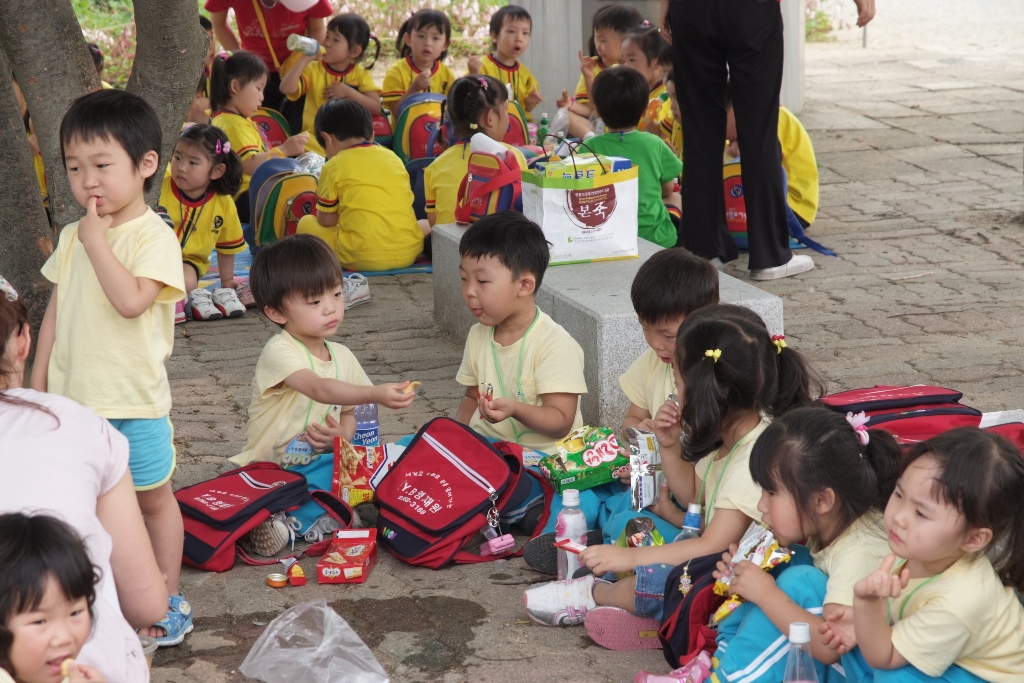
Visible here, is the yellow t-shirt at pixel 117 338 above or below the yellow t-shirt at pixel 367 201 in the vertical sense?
above

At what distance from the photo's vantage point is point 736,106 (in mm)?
6023

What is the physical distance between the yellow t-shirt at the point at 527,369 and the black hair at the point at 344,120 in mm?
2982

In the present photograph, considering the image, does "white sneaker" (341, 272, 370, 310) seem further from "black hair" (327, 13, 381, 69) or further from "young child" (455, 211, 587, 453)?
"black hair" (327, 13, 381, 69)

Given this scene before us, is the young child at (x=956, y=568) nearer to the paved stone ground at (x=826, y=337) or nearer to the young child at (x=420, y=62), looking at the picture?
the paved stone ground at (x=826, y=337)

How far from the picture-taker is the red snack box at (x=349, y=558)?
339cm

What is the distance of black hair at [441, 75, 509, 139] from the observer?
649cm

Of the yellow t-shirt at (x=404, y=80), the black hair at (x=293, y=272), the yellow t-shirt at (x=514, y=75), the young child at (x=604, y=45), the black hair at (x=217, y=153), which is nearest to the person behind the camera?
the black hair at (x=293, y=272)

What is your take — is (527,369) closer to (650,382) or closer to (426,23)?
(650,382)

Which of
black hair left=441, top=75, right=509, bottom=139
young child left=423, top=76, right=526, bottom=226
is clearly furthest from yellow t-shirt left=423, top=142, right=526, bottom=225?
black hair left=441, top=75, right=509, bottom=139

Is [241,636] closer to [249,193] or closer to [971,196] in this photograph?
[249,193]

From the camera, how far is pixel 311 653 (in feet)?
9.55

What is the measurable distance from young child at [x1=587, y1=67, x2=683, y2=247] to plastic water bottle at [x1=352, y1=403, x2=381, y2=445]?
8.73ft

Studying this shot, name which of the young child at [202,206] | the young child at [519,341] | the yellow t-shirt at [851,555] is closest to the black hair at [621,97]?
the young child at [202,206]

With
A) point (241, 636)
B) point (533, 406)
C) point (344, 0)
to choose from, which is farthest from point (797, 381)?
point (344, 0)
